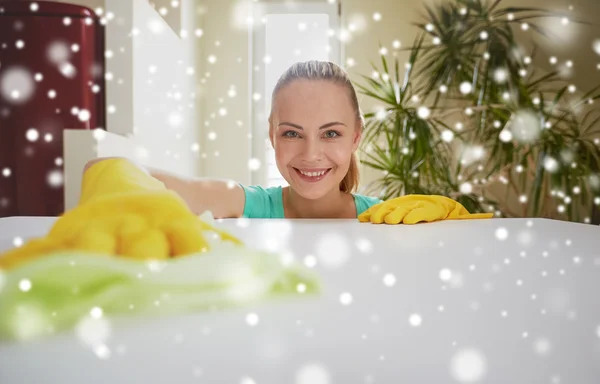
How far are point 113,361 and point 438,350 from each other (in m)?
0.20

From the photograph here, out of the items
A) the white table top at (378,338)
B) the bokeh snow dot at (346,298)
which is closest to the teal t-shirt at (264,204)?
the white table top at (378,338)

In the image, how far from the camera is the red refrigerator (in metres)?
1.39

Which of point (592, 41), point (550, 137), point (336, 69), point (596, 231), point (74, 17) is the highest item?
point (592, 41)

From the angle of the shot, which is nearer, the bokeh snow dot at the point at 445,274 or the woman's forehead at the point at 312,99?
the bokeh snow dot at the point at 445,274

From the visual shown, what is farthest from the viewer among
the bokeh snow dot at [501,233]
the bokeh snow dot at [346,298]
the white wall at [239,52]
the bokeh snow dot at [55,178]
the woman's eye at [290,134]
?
the white wall at [239,52]

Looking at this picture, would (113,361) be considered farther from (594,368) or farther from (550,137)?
(550,137)

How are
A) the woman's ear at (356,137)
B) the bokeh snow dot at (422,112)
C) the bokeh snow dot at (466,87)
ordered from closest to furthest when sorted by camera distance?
the woman's ear at (356,137) → the bokeh snow dot at (422,112) → the bokeh snow dot at (466,87)

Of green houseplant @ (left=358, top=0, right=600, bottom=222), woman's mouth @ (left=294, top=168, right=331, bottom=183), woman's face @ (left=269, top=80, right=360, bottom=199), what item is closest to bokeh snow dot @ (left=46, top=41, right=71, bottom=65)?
woman's face @ (left=269, top=80, right=360, bottom=199)

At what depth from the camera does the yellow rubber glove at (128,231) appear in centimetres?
43

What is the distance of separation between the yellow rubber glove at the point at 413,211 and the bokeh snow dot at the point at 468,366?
2.32 feet

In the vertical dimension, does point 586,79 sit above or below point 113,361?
above

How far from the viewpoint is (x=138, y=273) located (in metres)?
Result: 0.37

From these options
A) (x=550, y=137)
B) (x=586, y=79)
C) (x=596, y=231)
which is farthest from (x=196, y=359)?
(x=586, y=79)

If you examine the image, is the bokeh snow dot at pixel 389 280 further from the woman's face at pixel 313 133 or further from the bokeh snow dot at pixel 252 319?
the woman's face at pixel 313 133
